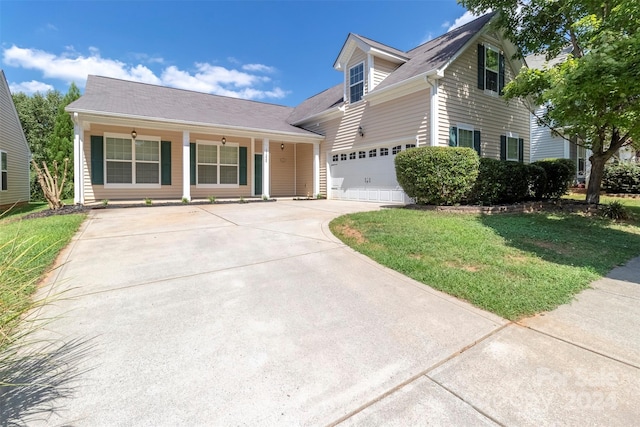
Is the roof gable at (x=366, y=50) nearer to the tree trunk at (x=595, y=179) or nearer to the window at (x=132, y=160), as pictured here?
the tree trunk at (x=595, y=179)

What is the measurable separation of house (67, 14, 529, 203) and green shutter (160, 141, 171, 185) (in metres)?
0.05

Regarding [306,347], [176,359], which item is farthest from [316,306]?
[176,359]

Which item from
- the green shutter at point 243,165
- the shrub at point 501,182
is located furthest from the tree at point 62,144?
the shrub at point 501,182

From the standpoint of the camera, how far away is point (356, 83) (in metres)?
13.1

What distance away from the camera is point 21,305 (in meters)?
1.85

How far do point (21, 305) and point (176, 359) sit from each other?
100 cm

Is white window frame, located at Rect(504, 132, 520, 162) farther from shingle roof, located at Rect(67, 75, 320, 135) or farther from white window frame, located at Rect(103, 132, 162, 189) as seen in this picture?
white window frame, located at Rect(103, 132, 162, 189)

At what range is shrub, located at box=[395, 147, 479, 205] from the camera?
8367 mm

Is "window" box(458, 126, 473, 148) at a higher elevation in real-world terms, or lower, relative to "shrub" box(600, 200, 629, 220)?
higher

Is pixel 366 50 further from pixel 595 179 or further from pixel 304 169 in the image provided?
pixel 595 179

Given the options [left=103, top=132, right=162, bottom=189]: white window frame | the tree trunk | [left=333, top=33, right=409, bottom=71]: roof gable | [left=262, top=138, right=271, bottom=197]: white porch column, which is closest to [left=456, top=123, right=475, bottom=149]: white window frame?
the tree trunk

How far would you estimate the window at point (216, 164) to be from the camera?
13688 millimetres

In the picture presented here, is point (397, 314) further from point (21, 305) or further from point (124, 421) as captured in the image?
point (21, 305)

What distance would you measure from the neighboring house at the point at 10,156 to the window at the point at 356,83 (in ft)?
46.7
